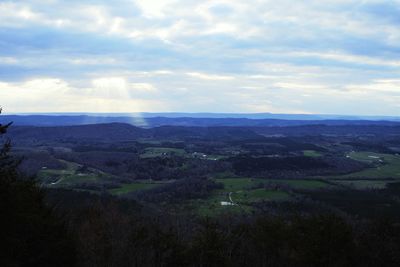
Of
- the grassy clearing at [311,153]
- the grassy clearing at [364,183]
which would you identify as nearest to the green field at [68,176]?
the grassy clearing at [364,183]

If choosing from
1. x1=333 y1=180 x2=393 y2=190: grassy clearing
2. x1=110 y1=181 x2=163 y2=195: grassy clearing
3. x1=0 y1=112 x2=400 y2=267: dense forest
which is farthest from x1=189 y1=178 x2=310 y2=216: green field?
x1=110 y1=181 x2=163 y2=195: grassy clearing

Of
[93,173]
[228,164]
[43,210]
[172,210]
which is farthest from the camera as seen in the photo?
[228,164]

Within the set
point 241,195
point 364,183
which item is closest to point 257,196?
Answer: point 241,195

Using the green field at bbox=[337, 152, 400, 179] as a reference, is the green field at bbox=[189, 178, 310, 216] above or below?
below

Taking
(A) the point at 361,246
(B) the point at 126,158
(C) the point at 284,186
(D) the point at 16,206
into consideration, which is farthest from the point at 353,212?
(B) the point at 126,158

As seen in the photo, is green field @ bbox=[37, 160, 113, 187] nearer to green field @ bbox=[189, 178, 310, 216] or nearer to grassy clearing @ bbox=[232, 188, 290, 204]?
green field @ bbox=[189, 178, 310, 216]

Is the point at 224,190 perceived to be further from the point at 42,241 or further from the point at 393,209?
the point at 42,241

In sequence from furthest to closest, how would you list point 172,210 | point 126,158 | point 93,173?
point 126,158 < point 93,173 < point 172,210

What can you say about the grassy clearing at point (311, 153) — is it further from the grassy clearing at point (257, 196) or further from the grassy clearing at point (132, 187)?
the grassy clearing at point (132, 187)
